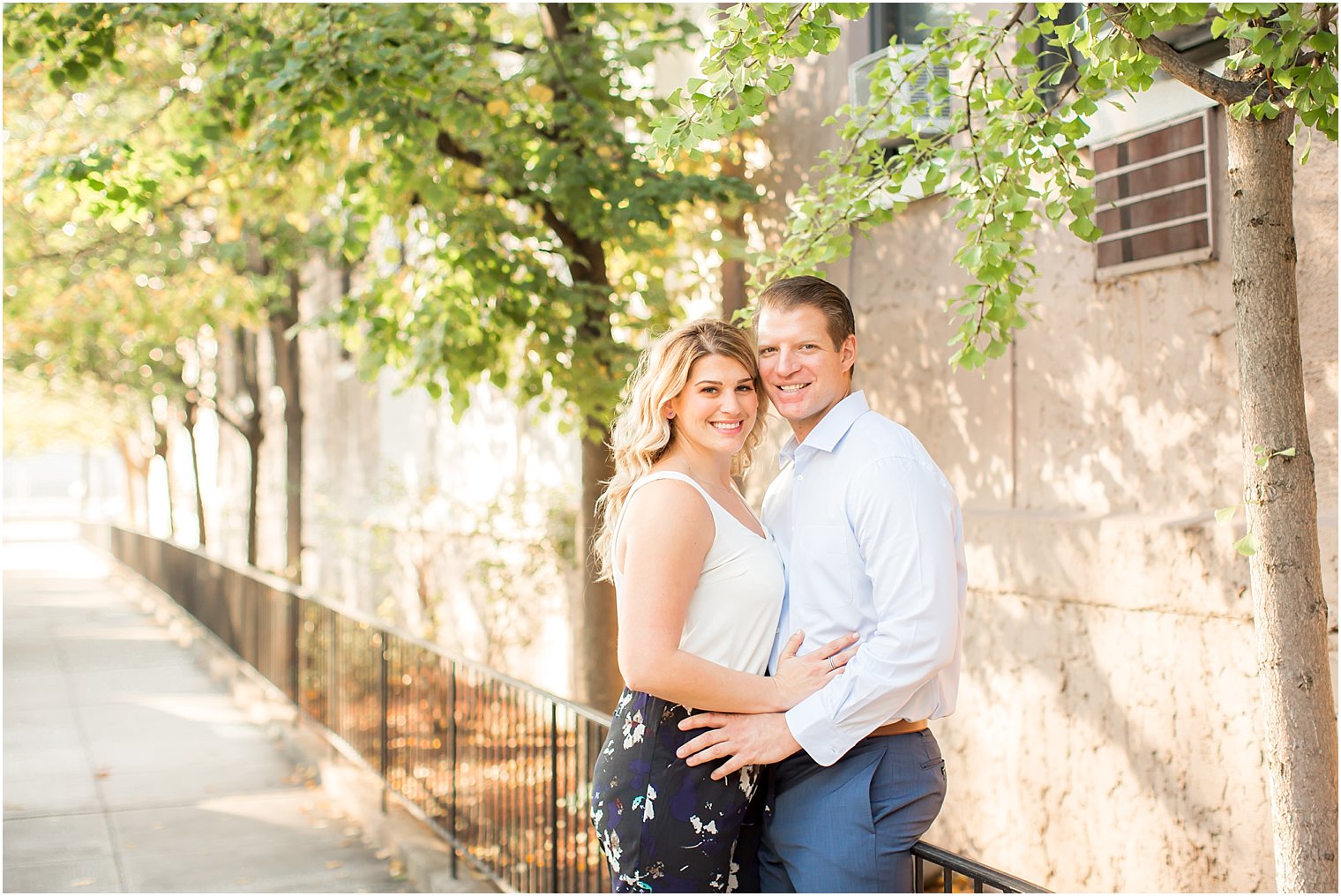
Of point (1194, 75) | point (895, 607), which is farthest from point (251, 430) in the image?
point (1194, 75)

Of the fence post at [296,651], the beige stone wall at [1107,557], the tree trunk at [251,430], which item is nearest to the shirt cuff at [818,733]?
the beige stone wall at [1107,557]

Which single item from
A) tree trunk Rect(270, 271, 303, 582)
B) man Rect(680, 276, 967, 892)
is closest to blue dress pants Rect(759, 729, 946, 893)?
man Rect(680, 276, 967, 892)

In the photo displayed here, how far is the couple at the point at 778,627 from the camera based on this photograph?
2.61m

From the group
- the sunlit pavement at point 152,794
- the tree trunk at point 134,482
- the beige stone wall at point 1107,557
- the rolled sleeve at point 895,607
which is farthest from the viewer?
the tree trunk at point 134,482

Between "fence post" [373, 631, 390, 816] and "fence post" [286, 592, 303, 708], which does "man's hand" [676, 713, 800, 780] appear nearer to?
"fence post" [373, 631, 390, 816]

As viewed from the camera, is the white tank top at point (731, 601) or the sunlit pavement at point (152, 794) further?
the sunlit pavement at point (152, 794)

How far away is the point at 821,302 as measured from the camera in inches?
114

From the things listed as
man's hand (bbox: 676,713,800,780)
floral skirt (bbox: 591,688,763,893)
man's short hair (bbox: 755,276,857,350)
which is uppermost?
man's short hair (bbox: 755,276,857,350)

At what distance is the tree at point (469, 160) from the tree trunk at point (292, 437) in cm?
555

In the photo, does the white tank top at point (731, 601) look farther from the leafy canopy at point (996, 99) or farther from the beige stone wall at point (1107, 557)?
the beige stone wall at point (1107, 557)

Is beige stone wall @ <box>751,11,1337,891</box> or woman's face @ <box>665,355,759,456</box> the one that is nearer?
woman's face @ <box>665,355,759,456</box>

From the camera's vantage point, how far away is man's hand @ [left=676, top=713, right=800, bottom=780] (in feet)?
8.93

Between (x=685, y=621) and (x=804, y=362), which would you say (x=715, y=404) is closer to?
(x=804, y=362)

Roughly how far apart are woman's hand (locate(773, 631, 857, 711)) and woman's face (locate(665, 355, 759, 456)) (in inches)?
21.4
